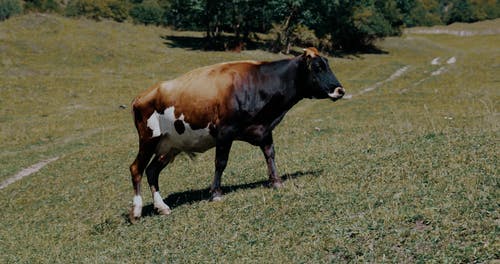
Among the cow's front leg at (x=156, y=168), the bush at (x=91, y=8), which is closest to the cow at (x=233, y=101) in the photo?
the cow's front leg at (x=156, y=168)

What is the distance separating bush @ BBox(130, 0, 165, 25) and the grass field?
5695 inches

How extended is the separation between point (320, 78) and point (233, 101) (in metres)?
2.20

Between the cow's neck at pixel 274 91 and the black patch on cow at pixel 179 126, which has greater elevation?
the cow's neck at pixel 274 91

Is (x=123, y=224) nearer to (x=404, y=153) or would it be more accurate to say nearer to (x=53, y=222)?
(x=53, y=222)

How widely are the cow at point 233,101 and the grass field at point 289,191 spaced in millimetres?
1314

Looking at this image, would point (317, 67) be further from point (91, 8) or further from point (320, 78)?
point (91, 8)

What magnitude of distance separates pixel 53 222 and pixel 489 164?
39.8 feet

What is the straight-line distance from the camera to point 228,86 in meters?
13.1

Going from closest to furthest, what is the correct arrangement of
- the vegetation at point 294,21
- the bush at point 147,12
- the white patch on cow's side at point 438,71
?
the white patch on cow's side at point 438,71
the vegetation at point 294,21
the bush at point 147,12

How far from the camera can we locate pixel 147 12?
618 feet

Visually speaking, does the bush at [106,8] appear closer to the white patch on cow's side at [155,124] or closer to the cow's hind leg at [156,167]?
the cow's hind leg at [156,167]

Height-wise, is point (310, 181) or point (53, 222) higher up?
point (310, 181)

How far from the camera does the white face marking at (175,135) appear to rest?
1357 cm

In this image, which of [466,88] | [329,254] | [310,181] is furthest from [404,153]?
[466,88]
